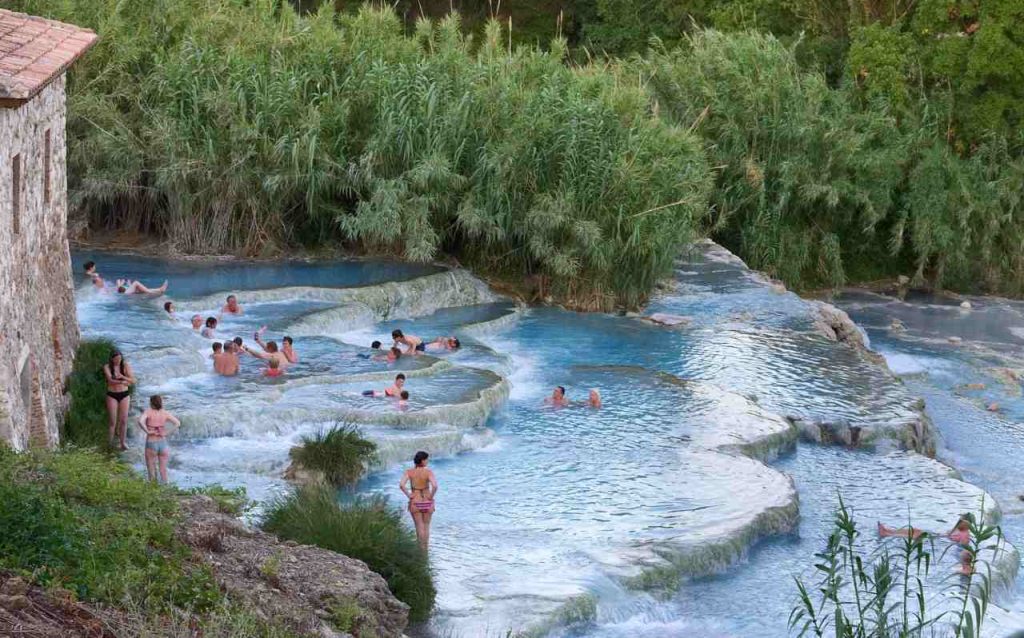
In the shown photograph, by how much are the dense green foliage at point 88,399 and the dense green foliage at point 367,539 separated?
12.0 feet

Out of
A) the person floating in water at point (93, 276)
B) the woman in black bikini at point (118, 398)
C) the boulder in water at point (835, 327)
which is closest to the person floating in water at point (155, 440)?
the woman in black bikini at point (118, 398)

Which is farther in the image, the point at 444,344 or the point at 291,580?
the point at 444,344

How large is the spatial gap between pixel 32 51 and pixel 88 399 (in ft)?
14.0

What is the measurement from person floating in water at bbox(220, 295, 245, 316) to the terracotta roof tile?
21.1 feet

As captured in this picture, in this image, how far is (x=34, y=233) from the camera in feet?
49.5

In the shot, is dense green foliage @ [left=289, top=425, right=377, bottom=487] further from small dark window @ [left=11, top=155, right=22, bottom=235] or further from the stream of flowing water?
small dark window @ [left=11, top=155, right=22, bottom=235]

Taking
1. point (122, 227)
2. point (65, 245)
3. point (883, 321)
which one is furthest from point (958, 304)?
point (65, 245)

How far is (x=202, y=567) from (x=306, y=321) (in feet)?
39.3

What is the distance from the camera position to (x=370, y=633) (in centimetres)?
1038

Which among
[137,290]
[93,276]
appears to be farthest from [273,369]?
[93,276]

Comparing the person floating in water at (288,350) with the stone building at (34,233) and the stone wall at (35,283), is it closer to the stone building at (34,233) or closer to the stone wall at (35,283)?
the stone wall at (35,283)

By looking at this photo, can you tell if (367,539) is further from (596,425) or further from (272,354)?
(272,354)

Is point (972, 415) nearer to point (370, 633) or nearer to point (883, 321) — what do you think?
point (883, 321)

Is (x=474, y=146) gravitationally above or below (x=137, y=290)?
above
